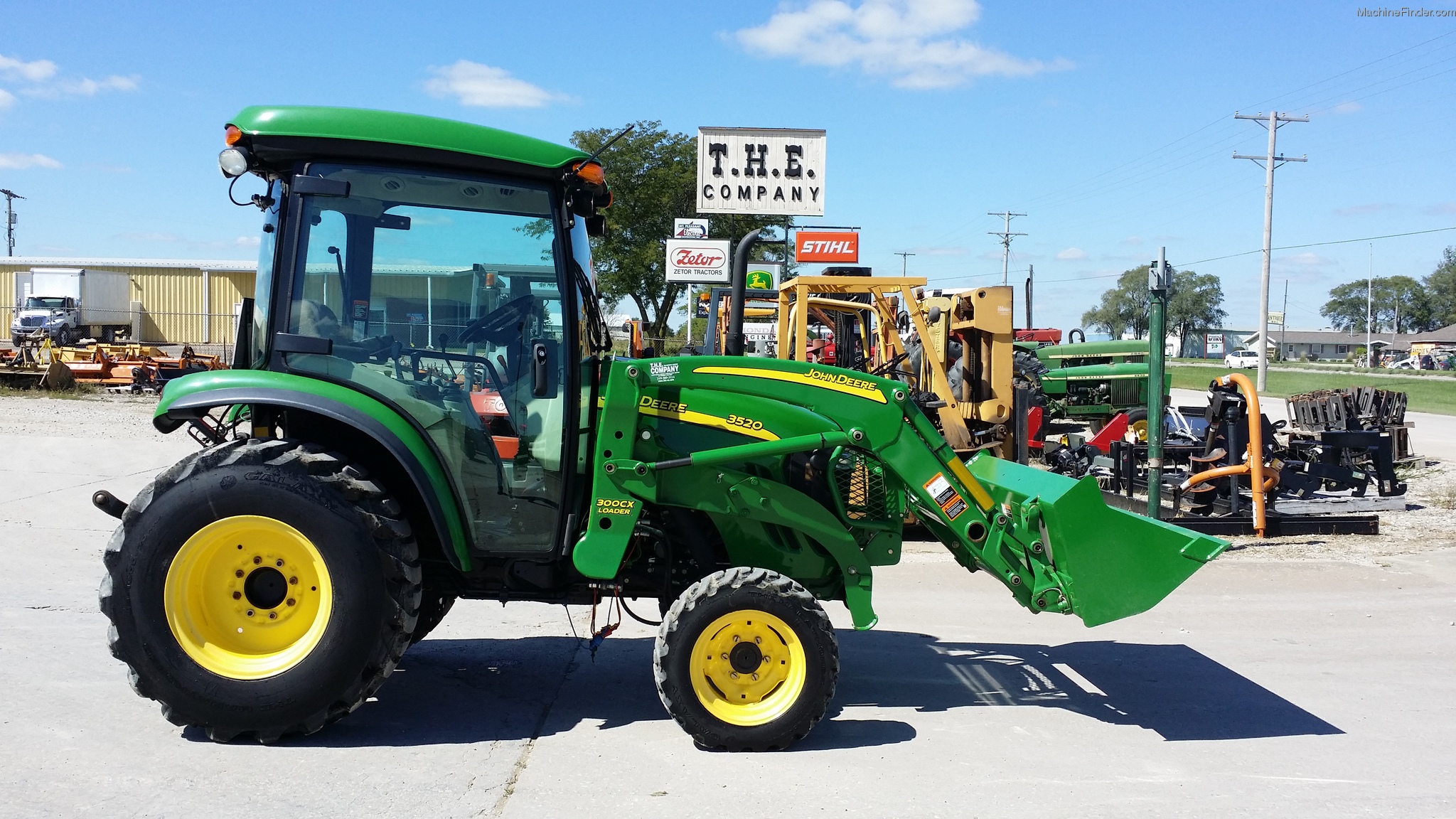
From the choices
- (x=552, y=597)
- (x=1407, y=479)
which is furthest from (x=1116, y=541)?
(x=1407, y=479)

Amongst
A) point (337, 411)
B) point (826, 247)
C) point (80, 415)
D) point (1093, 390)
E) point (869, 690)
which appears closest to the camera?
point (337, 411)

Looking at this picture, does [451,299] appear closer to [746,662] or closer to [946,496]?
[746,662]

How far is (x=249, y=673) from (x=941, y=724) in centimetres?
297

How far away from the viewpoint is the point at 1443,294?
110875 mm

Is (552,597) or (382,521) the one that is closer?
(382,521)

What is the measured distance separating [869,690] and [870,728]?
0.55 metres

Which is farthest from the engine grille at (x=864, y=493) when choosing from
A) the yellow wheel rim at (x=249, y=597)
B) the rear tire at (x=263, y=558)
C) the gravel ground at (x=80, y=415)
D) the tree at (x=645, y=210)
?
the tree at (x=645, y=210)

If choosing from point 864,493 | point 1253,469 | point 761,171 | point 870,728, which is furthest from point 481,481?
point 761,171

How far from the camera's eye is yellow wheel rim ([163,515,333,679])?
4324 millimetres

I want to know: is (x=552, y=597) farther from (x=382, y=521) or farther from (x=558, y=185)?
(x=558, y=185)

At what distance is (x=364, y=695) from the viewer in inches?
172

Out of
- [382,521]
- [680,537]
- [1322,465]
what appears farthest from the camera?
[1322,465]

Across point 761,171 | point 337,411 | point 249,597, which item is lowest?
point 249,597

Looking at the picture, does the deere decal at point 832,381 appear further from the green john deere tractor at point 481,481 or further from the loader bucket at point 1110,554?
the loader bucket at point 1110,554
